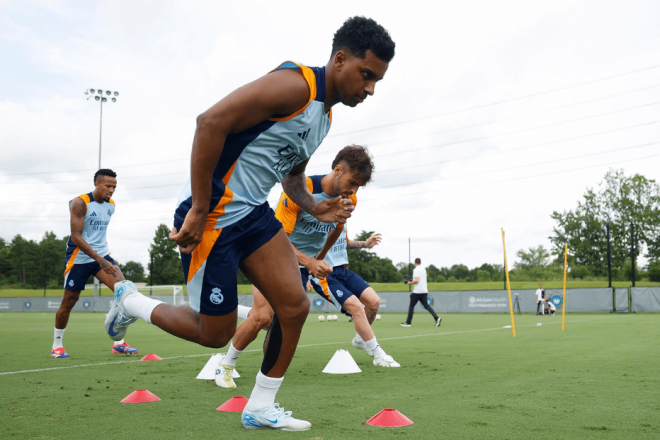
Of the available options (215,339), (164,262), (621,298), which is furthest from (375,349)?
(164,262)

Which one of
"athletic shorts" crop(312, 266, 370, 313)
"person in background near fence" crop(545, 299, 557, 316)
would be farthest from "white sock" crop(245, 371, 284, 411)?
"person in background near fence" crop(545, 299, 557, 316)

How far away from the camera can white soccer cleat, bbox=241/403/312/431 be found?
306 centimetres

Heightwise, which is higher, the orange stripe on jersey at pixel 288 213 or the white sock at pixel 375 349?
the orange stripe on jersey at pixel 288 213

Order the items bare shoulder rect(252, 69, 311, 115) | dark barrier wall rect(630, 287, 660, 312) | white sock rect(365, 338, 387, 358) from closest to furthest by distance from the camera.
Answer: bare shoulder rect(252, 69, 311, 115)
white sock rect(365, 338, 387, 358)
dark barrier wall rect(630, 287, 660, 312)

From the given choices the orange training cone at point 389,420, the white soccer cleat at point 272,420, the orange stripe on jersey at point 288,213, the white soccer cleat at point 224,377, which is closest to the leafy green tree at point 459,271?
the orange stripe on jersey at point 288,213

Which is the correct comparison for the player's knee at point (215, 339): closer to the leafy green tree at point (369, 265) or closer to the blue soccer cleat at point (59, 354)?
the blue soccer cleat at point (59, 354)

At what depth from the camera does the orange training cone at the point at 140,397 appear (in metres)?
3.84

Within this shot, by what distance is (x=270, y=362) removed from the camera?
3.26 m

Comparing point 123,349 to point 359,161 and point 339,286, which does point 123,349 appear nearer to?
point 339,286

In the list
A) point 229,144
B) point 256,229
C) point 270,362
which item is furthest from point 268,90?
point 270,362

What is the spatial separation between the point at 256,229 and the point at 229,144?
1.67 feet

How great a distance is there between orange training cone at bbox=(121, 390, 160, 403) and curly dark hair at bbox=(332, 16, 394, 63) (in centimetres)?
270

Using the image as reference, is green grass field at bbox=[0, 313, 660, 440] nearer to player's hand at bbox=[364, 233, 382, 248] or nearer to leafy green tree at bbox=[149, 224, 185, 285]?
player's hand at bbox=[364, 233, 382, 248]

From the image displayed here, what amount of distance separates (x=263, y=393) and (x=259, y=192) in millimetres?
1152
